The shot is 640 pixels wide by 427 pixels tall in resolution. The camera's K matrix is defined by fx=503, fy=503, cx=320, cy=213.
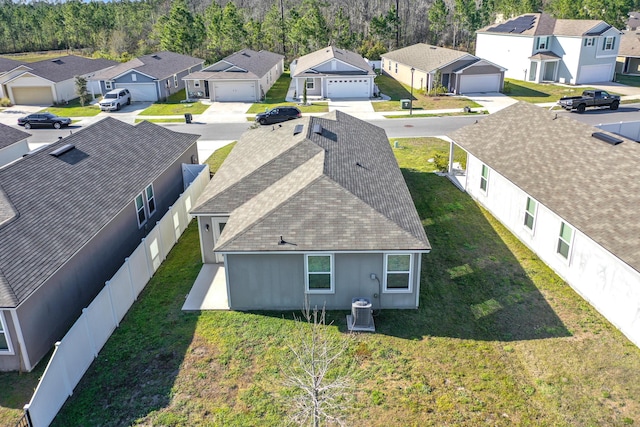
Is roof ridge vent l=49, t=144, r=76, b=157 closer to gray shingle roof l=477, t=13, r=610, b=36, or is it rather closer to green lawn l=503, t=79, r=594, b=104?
green lawn l=503, t=79, r=594, b=104

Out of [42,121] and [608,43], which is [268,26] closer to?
[42,121]

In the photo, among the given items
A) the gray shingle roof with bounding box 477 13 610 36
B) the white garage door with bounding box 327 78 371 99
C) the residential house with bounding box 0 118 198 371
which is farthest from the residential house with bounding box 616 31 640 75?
the residential house with bounding box 0 118 198 371

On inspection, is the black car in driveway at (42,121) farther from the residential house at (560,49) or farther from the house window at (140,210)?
the residential house at (560,49)

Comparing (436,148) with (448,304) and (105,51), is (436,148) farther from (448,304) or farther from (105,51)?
(105,51)

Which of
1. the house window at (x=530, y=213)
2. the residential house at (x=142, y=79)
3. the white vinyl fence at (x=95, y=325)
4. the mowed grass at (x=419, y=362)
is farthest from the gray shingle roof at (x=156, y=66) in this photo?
the house window at (x=530, y=213)

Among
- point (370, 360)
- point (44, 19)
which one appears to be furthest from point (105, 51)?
point (370, 360)

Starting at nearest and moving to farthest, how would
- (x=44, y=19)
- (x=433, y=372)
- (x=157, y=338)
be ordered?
(x=433, y=372)
(x=157, y=338)
(x=44, y=19)
